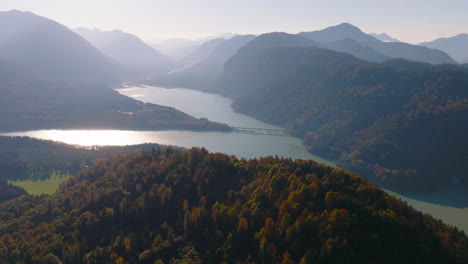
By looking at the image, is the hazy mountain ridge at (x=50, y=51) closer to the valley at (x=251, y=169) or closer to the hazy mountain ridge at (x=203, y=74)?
the valley at (x=251, y=169)

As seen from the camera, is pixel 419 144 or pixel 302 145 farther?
pixel 302 145

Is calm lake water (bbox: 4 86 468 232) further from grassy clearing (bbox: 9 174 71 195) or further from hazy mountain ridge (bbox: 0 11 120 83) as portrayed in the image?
hazy mountain ridge (bbox: 0 11 120 83)

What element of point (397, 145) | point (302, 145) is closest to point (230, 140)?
point (302, 145)

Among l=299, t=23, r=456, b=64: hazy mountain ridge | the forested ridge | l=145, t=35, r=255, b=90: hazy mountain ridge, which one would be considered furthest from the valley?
l=299, t=23, r=456, b=64: hazy mountain ridge

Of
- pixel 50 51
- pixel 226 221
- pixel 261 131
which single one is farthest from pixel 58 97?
pixel 226 221

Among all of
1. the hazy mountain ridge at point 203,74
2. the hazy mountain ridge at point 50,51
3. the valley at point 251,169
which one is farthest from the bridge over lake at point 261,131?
the hazy mountain ridge at point 50,51

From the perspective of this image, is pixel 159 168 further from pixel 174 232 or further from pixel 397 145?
pixel 397 145

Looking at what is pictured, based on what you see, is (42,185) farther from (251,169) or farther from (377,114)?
(377,114)
